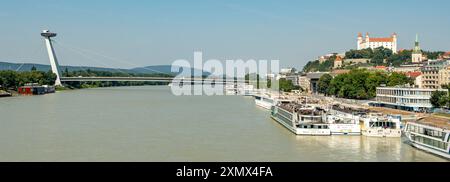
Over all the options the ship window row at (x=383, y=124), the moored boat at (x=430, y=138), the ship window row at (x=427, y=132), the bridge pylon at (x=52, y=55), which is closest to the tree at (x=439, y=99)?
the ship window row at (x=383, y=124)

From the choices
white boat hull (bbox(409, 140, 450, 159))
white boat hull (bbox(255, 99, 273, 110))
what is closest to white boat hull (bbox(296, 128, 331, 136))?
white boat hull (bbox(409, 140, 450, 159))

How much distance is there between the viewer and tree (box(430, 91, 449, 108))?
1389cm

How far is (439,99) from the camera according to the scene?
14.0 metres

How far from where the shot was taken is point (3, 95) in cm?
2494

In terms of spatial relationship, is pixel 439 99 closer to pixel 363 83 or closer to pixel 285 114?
pixel 285 114

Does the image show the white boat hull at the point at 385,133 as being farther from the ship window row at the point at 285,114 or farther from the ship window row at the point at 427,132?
the ship window row at the point at 285,114

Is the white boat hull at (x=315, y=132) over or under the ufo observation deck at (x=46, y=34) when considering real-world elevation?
under

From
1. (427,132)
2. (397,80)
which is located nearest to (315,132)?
(427,132)

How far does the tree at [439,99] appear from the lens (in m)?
13.9

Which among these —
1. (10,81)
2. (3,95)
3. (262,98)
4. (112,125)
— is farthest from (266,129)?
(10,81)

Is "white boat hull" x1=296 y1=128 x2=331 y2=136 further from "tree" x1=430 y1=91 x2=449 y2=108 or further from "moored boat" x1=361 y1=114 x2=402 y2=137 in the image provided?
"tree" x1=430 y1=91 x2=449 y2=108

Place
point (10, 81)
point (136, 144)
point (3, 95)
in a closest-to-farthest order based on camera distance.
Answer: point (136, 144) → point (3, 95) → point (10, 81)
